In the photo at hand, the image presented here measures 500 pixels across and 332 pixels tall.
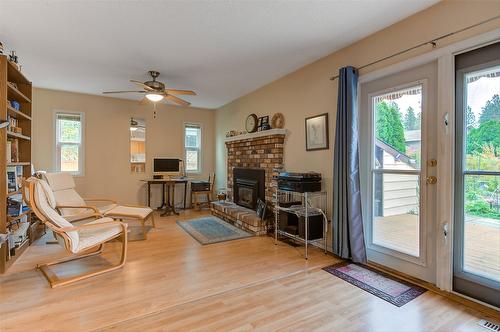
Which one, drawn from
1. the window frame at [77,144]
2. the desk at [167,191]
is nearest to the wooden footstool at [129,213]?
the desk at [167,191]

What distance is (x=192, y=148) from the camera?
21.4ft

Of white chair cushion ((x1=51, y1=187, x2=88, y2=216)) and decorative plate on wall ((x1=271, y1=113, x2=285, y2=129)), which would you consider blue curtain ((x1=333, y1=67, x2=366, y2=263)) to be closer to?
decorative plate on wall ((x1=271, y1=113, x2=285, y2=129))

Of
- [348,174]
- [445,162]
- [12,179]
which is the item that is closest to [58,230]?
[12,179]

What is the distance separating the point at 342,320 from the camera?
6.07 ft

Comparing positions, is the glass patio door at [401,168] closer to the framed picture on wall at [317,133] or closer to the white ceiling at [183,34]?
the framed picture on wall at [317,133]

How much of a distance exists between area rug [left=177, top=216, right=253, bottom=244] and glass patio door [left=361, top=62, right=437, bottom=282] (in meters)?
1.90

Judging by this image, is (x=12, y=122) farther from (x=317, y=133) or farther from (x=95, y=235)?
(x=317, y=133)

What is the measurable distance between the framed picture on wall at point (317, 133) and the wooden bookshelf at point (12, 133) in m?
3.48

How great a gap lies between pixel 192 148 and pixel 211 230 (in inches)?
113

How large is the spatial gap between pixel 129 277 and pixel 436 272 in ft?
9.28

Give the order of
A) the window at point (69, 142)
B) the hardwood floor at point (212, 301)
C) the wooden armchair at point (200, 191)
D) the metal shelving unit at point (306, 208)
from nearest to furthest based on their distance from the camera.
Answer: the hardwood floor at point (212, 301) < the metal shelving unit at point (306, 208) < the window at point (69, 142) < the wooden armchair at point (200, 191)

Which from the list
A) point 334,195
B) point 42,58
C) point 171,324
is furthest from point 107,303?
point 42,58

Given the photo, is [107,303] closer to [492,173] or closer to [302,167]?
[302,167]

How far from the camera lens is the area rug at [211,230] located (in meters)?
3.78
